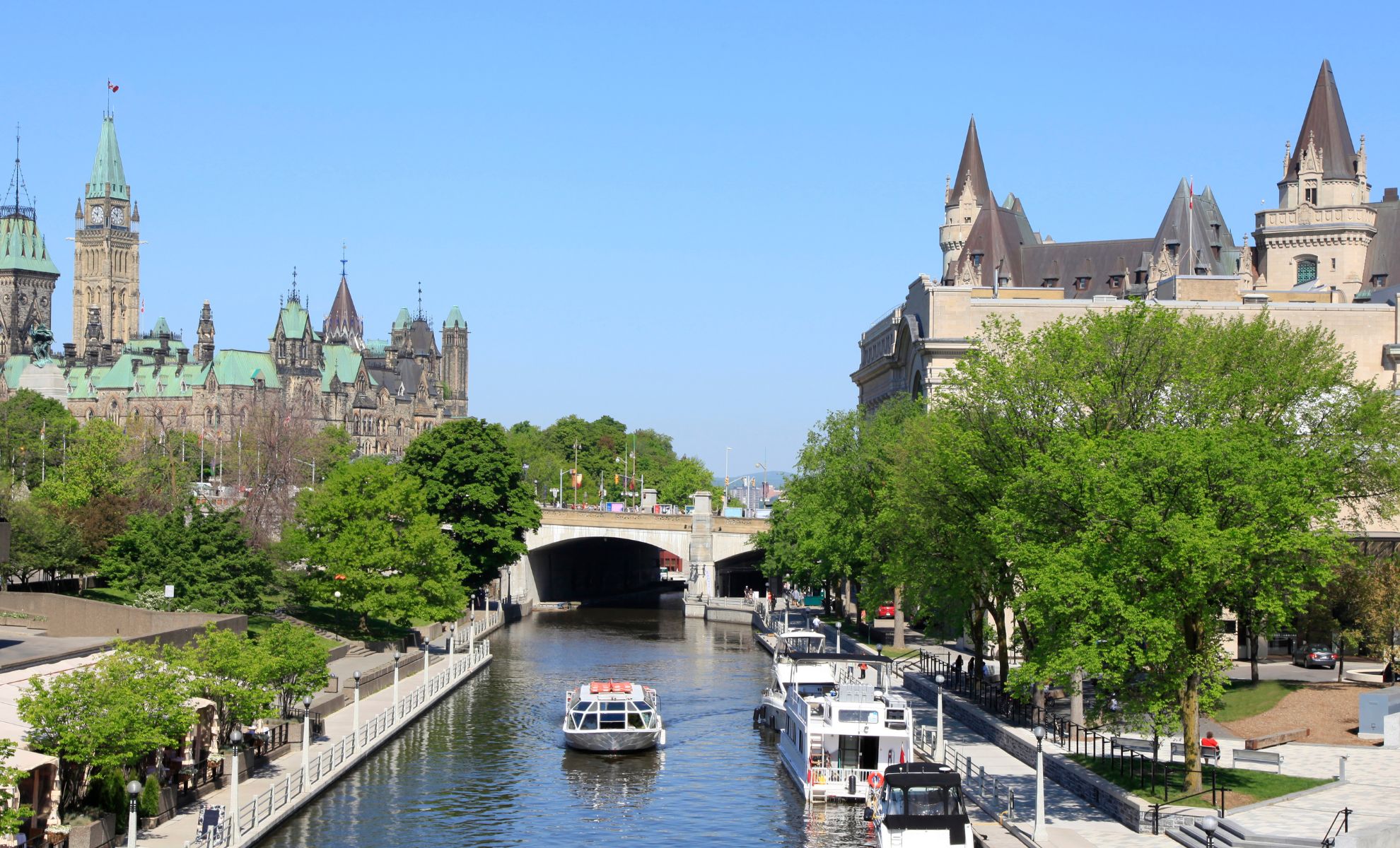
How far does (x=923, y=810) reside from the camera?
39.4 meters

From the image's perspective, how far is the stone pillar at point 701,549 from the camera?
127 m

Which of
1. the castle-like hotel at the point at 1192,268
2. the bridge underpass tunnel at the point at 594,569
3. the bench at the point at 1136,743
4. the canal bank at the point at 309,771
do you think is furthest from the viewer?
the bridge underpass tunnel at the point at 594,569

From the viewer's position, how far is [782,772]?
5406 centimetres

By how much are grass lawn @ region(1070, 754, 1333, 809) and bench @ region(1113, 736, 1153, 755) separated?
1912 millimetres

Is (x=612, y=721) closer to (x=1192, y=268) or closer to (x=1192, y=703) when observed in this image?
(x=1192, y=703)

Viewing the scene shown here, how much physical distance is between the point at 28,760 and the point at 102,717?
224 cm

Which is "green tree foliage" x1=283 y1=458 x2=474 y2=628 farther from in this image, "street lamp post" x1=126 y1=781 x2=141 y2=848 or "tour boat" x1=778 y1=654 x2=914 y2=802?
"street lamp post" x1=126 y1=781 x2=141 y2=848

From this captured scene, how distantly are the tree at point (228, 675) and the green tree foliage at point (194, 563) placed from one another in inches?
801

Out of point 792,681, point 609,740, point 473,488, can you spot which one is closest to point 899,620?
point 792,681

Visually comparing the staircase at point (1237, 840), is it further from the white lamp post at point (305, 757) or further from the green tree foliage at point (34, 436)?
the green tree foliage at point (34, 436)

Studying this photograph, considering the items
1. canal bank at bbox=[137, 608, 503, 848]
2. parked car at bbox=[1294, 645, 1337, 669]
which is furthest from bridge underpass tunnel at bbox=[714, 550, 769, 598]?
parked car at bbox=[1294, 645, 1337, 669]

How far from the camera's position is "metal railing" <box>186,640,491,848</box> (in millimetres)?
38928

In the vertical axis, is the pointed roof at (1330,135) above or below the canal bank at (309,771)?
above

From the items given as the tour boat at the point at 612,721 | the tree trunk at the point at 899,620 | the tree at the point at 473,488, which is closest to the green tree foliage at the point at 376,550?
the tree at the point at 473,488
